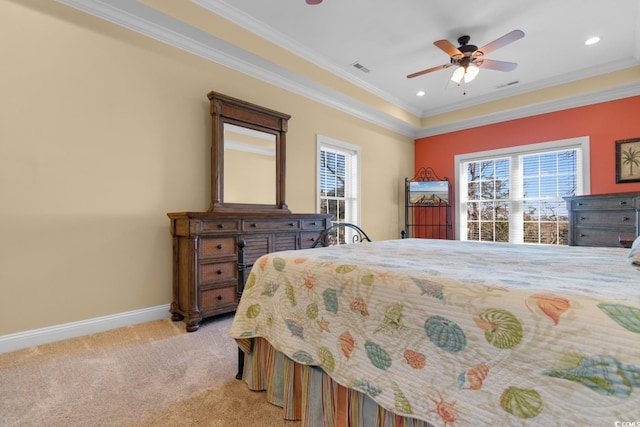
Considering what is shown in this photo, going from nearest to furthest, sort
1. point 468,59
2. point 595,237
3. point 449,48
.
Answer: point 449,48
point 468,59
point 595,237

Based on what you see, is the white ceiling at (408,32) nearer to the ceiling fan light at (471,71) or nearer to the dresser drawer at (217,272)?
the ceiling fan light at (471,71)

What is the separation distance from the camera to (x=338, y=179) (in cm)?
483

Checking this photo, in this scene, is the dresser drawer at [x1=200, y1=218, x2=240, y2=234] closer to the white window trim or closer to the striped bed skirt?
the striped bed skirt

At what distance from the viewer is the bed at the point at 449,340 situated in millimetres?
688

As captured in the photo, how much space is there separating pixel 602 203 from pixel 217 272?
4518mm

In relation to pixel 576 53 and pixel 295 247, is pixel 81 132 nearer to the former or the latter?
pixel 295 247

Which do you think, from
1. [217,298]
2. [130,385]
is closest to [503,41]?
[217,298]

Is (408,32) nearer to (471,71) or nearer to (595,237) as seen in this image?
(471,71)

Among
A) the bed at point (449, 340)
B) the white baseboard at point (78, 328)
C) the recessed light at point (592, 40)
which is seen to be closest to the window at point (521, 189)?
the recessed light at point (592, 40)

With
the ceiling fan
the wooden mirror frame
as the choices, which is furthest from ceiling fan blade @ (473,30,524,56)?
the wooden mirror frame

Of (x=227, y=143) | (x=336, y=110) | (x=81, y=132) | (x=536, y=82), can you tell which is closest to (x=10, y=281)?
(x=81, y=132)

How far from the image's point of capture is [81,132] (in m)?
2.43

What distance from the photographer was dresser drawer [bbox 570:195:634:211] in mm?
3372

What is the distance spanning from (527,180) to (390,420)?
526cm
